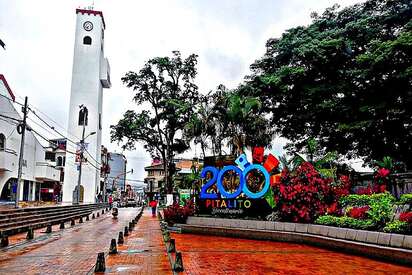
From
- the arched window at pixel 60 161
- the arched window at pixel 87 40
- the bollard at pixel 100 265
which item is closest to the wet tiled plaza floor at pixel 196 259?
the bollard at pixel 100 265

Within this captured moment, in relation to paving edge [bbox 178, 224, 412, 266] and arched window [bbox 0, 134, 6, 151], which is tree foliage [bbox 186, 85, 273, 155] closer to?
paving edge [bbox 178, 224, 412, 266]

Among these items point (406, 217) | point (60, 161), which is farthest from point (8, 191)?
point (406, 217)

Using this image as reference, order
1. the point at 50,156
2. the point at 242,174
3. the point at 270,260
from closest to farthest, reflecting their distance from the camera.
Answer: the point at 270,260
the point at 242,174
the point at 50,156

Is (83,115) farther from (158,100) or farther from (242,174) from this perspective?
(242,174)

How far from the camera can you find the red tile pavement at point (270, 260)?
27.9 ft

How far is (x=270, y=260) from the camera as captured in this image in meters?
9.75

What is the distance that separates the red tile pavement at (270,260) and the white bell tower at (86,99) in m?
35.6

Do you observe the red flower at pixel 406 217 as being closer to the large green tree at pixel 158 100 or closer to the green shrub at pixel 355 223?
the green shrub at pixel 355 223

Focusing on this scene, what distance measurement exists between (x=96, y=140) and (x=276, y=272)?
1660 inches

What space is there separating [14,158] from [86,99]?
1541 cm

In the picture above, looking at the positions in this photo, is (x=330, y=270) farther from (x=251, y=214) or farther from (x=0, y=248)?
(x=0, y=248)

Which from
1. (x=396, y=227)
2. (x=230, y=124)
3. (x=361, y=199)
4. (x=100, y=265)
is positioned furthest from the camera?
(x=230, y=124)

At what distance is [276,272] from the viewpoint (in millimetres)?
8305

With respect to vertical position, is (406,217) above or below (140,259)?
above
